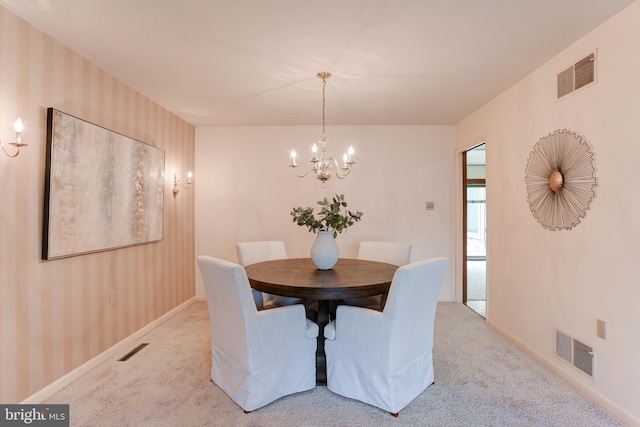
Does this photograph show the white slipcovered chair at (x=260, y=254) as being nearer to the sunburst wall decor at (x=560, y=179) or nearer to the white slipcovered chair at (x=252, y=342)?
the white slipcovered chair at (x=252, y=342)

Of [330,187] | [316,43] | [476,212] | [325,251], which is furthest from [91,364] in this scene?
[476,212]

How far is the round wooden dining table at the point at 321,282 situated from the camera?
6.66 feet

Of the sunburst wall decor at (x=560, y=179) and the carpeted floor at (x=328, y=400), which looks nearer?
the carpeted floor at (x=328, y=400)

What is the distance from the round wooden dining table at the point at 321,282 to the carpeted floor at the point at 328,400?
42 centimetres

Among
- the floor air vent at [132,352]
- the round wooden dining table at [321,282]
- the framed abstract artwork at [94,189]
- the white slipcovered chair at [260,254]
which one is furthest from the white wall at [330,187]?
the round wooden dining table at [321,282]

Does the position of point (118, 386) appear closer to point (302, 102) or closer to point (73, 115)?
point (73, 115)

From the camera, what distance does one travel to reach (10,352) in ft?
5.99

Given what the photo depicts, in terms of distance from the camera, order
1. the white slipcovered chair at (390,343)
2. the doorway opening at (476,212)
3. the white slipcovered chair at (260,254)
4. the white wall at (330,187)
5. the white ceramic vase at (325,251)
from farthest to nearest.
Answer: the doorway opening at (476,212) → the white wall at (330,187) → the white slipcovered chair at (260,254) → the white ceramic vase at (325,251) → the white slipcovered chair at (390,343)

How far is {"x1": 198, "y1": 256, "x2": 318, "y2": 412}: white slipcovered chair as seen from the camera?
1.85 meters

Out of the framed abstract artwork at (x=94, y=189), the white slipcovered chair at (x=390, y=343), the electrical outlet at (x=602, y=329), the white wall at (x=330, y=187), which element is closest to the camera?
the white slipcovered chair at (x=390, y=343)

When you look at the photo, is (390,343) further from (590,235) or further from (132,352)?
(132,352)

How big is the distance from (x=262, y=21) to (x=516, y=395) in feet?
9.54

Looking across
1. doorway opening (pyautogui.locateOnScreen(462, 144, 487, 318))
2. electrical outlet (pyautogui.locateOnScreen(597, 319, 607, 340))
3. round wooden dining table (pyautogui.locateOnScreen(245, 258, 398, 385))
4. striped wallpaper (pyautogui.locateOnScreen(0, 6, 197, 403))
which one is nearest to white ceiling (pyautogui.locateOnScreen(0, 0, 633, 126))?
striped wallpaper (pyautogui.locateOnScreen(0, 6, 197, 403))

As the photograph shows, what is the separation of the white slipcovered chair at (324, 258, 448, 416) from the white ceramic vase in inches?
24.4
